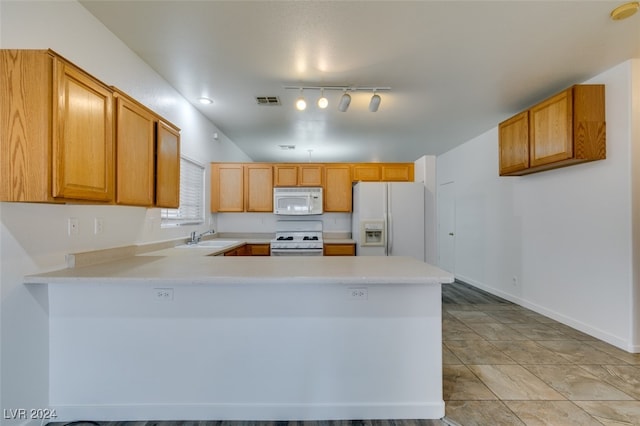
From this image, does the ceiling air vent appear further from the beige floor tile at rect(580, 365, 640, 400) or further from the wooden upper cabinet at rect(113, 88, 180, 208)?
the beige floor tile at rect(580, 365, 640, 400)

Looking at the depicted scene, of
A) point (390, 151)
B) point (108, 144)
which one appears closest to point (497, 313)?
point (390, 151)

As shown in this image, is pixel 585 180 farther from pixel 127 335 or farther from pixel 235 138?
pixel 235 138

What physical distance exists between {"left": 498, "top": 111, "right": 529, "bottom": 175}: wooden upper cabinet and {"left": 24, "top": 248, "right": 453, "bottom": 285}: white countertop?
243 centimetres

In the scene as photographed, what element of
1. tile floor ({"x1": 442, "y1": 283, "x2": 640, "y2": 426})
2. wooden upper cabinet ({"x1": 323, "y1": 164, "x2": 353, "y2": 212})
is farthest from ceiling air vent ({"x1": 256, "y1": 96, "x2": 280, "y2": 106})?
tile floor ({"x1": 442, "y1": 283, "x2": 640, "y2": 426})

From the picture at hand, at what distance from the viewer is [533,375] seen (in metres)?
2.34

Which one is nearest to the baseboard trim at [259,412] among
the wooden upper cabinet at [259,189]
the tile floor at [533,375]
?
the tile floor at [533,375]

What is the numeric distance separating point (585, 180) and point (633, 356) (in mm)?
1692

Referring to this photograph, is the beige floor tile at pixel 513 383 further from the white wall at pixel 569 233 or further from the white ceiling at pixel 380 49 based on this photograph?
the white ceiling at pixel 380 49

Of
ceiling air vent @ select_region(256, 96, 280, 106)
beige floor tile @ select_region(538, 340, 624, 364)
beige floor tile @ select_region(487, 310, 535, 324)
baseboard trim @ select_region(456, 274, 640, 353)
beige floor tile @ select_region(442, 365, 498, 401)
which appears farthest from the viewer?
beige floor tile @ select_region(487, 310, 535, 324)

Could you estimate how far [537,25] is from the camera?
84.8 inches

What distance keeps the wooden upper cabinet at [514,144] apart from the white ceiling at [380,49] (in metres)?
0.24

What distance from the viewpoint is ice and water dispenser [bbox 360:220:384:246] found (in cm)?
429

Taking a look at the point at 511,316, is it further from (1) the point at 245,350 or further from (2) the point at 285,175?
(2) the point at 285,175

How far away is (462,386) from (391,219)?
94.7 inches
